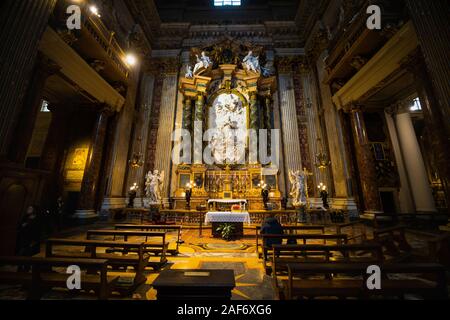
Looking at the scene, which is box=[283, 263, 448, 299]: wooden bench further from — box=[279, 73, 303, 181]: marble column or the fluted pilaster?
the fluted pilaster

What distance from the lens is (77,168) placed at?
30.9ft

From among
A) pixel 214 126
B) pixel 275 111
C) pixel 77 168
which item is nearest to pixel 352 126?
pixel 275 111

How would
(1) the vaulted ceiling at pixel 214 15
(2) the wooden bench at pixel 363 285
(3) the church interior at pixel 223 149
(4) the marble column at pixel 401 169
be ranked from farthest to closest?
(1) the vaulted ceiling at pixel 214 15 < (4) the marble column at pixel 401 169 < (3) the church interior at pixel 223 149 < (2) the wooden bench at pixel 363 285

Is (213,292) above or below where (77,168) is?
below

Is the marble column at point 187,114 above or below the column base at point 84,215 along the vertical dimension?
above

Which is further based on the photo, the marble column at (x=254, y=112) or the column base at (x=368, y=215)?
the marble column at (x=254, y=112)

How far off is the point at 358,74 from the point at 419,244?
6.54 m

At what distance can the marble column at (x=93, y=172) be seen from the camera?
799 cm

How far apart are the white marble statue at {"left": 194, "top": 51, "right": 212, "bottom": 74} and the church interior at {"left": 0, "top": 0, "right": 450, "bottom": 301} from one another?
0.72 feet

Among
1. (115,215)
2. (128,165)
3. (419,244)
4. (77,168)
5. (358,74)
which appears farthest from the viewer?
(128,165)

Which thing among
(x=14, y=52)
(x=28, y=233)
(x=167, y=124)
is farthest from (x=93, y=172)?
(x=28, y=233)

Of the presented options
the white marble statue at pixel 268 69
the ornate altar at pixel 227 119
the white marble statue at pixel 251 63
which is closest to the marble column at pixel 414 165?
the ornate altar at pixel 227 119

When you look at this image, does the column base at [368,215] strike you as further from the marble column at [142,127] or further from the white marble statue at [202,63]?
the white marble statue at [202,63]

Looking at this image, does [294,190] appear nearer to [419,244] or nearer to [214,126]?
[419,244]
